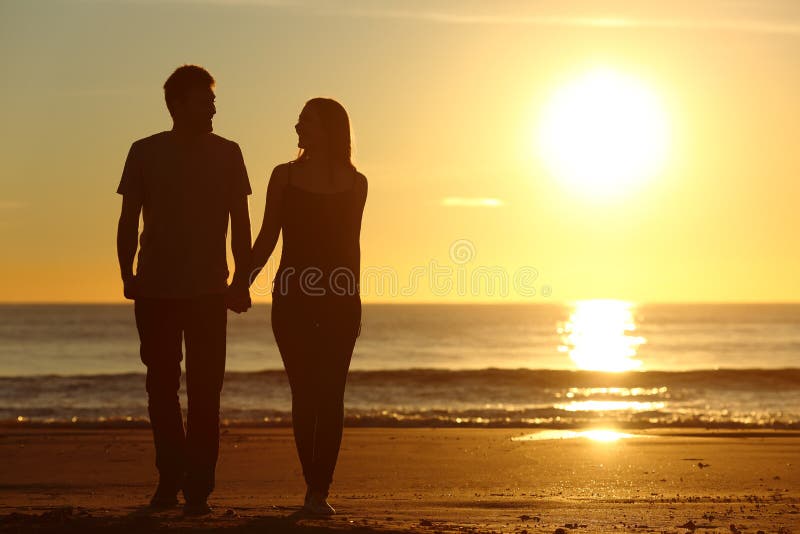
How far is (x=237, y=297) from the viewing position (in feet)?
16.5

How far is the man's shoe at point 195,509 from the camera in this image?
192 inches

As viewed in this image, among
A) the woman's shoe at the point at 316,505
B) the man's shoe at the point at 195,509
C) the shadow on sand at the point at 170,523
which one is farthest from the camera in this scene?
the woman's shoe at the point at 316,505

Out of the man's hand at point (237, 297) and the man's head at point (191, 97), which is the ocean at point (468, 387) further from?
the man's head at point (191, 97)

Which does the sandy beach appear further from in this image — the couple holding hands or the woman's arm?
the woman's arm

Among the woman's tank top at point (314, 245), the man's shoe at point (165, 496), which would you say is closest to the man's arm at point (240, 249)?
the woman's tank top at point (314, 245)

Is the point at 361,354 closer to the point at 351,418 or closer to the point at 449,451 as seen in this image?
the point at 351,418

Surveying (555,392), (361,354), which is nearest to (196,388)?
(555,392)

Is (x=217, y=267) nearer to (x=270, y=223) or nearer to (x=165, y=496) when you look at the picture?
(x=270, y=223)

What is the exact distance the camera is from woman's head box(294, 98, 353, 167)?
5156mm

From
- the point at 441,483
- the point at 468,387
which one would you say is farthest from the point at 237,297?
the point at 468,387

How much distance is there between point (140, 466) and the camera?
9352 mm

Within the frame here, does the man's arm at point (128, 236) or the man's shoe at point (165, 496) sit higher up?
the man's arm at point (128, 236)

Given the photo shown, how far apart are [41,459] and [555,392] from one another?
1777cm

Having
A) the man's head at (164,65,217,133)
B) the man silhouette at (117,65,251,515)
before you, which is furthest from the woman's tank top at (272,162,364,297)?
the man's head at (164,65,217,133)
